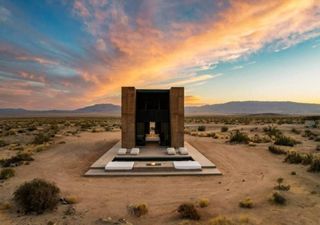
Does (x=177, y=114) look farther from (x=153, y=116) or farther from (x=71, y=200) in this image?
(x=71, y=200)

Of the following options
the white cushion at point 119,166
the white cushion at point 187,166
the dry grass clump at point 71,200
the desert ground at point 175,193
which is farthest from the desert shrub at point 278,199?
the dry grass clump at point 71,200

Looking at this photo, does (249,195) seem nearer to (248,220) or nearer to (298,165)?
(248,220)

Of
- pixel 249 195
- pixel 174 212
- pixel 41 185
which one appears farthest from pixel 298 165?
pixel 41 185

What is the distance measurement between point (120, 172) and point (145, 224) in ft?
17.7

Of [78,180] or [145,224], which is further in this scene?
[78,180]

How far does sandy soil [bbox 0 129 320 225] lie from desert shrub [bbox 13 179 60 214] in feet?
0.98

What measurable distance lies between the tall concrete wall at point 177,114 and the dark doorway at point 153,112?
0.92m

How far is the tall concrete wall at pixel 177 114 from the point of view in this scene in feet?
59.3

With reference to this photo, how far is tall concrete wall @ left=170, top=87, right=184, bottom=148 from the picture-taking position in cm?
1808

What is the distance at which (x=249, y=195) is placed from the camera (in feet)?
32.0

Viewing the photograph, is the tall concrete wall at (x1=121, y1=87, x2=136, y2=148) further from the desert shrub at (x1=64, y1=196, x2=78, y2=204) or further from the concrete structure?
the desert shrub at (x1=64, y1=196, x2=78, y2=204)

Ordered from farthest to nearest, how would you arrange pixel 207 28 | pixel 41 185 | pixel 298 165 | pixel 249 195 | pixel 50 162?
pixel 207 28, pixel 50 162, pixel 298 165, pixel 249 195, pixel 41 185

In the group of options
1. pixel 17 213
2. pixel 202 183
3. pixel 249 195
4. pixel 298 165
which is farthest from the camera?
pixel 298 165

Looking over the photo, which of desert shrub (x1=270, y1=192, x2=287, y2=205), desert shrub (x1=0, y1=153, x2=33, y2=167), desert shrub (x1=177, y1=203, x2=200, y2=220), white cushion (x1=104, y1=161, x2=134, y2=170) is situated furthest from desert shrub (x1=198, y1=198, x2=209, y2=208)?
desert shrub (x1=0, y1=153, x2=33, y2=167)
